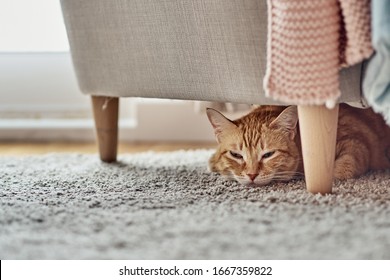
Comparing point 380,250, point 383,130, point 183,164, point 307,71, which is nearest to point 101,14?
point 183,164

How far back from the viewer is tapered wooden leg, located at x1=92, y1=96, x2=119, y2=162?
5.49 ft

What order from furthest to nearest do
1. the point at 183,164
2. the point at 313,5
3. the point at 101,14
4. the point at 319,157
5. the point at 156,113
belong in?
the point at 156,113, the point at 183,164, the point at 101,14, the point at 319,157, the point at 313,5

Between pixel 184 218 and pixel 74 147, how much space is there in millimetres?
1141

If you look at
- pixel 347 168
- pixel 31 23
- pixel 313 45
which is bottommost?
pixel 347 168

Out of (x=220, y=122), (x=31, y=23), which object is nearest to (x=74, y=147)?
(x=31, y=23)

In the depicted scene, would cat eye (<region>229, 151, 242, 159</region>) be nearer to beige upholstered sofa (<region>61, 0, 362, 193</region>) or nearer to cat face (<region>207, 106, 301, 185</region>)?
cat face (<region>207, 106, 301, 185</region>)

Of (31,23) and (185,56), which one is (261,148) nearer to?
(185,56)

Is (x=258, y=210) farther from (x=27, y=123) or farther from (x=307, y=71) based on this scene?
(x=27, y=123)

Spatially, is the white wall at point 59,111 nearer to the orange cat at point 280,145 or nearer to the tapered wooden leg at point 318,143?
the orange cat at point 280,145

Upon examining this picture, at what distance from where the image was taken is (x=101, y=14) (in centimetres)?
145

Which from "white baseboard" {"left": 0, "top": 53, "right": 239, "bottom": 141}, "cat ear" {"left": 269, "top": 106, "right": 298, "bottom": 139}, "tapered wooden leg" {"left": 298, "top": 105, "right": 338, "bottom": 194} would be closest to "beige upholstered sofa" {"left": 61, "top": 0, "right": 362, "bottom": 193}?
"tapered wooden leg" {"left": 298, "top": 105, "right": 338, "bottom": 194}

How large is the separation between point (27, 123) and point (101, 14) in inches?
36.2

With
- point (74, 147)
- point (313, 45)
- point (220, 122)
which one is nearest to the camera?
point (313, 45)

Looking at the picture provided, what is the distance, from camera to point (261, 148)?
1.39 meters
